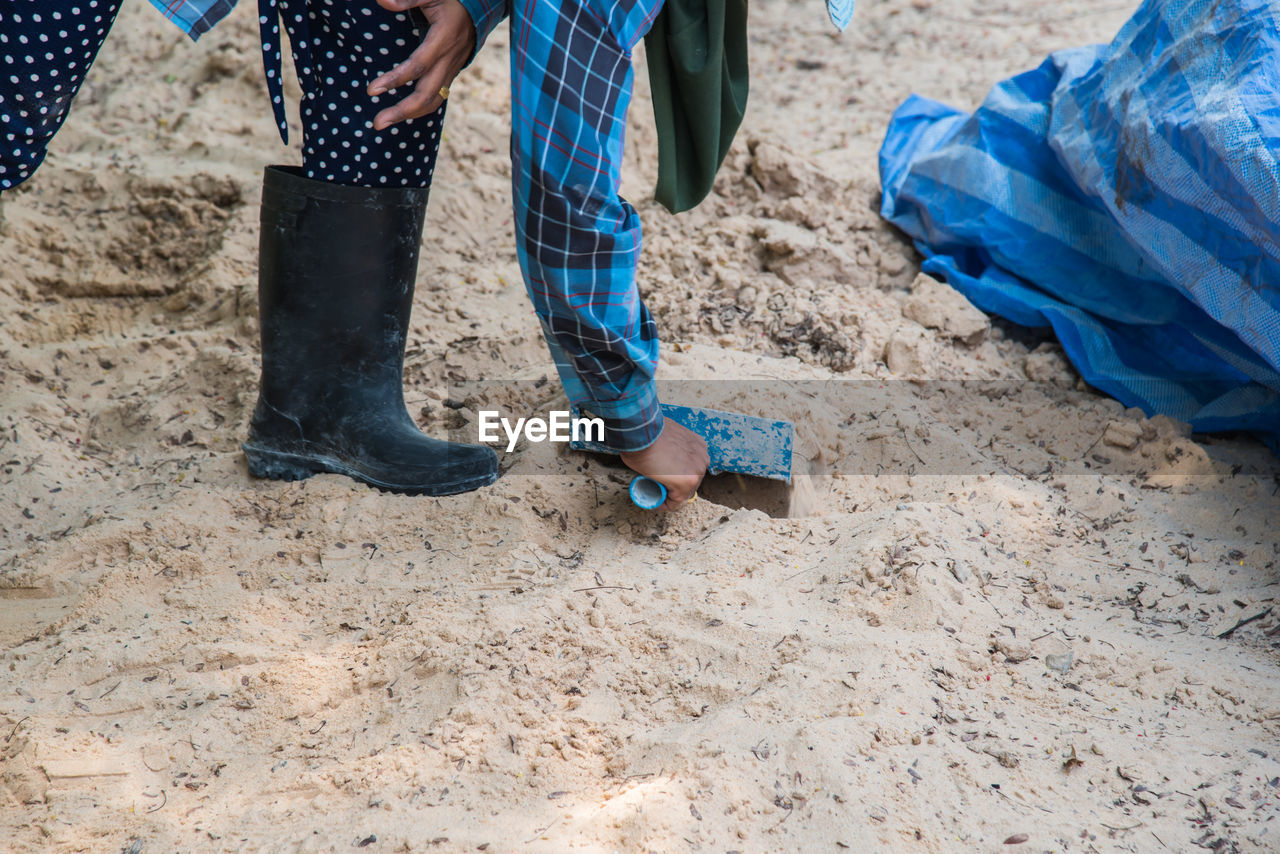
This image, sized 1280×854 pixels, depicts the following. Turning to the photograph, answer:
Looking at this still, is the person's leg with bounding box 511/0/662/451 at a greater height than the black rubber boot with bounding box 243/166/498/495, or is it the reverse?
the person's leg with bounding box 511/0/662/451

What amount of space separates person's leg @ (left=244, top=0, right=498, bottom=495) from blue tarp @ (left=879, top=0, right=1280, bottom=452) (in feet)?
4.54

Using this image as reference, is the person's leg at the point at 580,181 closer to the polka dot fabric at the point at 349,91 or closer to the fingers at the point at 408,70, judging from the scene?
the fingers at the point at 408,70

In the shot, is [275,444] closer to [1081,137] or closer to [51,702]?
[51,702]

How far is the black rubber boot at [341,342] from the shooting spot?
1645 millimetres

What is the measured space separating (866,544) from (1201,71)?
1.16 m

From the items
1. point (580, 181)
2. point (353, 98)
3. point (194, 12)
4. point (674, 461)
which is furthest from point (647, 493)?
point (194, 12)

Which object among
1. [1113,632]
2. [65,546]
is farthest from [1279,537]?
[65,546]

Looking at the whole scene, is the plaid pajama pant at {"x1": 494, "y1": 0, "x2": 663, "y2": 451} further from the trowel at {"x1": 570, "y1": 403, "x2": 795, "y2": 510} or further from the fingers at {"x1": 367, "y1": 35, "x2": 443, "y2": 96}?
the trowel at {"x1": 570, "y1": 403, "x2": 795, "y2": 510}

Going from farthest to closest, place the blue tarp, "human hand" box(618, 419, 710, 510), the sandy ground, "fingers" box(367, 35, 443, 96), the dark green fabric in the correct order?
the blue tarp, "human hand" box(618, 419, 710, 510), the dark green fabric, "fingers" box(367, 35, 443, 96), the sandy ground

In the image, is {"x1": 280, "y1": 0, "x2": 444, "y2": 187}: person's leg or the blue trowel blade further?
the blue trowel blade

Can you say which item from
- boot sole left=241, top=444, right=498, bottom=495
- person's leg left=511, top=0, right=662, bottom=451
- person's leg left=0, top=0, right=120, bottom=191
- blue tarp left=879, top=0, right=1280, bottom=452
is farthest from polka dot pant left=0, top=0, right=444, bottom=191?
blue tarp left=879, top=0, right=1280, bottom=452

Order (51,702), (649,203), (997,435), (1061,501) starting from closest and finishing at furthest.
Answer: (51,702) < (1061,501) < (997,435) < (649,203)

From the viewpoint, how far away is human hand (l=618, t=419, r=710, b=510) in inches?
62.5

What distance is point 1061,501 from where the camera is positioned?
6.10ft
